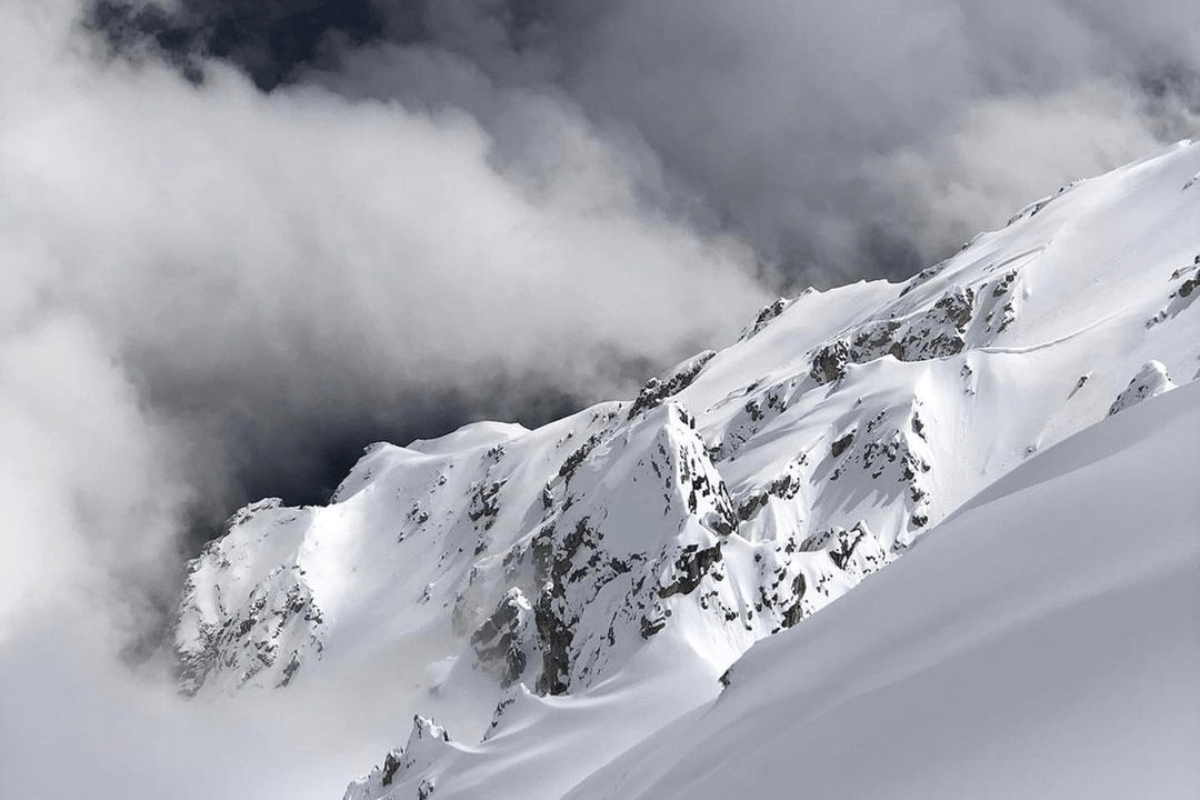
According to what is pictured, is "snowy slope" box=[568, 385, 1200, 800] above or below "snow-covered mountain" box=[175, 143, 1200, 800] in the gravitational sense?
below

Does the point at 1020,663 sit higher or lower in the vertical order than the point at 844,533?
lower

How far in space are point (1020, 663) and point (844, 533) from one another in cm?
9956

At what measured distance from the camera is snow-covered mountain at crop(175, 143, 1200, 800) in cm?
1847

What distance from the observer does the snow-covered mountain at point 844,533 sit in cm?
1847

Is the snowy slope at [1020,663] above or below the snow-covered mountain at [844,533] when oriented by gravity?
below

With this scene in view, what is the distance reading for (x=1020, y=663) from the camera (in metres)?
14.4

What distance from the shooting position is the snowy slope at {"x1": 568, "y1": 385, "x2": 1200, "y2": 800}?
1160 cm

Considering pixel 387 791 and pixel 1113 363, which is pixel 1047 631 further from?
pixel 1113 363

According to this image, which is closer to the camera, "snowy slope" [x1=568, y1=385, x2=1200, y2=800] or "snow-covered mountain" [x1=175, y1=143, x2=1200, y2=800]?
"snowy slope" [x1=568, y1=385, x2=1200, y2=800]

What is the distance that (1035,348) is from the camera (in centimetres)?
14788

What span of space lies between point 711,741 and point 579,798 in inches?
607

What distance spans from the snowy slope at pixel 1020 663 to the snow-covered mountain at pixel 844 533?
4.6 inches

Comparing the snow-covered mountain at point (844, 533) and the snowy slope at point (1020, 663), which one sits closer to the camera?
the snowy slope at point (1020, 663)

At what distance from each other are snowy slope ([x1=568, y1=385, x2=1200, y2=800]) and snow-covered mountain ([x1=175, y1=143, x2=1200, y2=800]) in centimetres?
12
